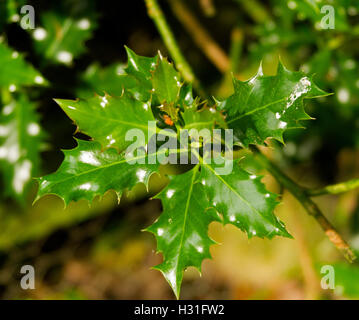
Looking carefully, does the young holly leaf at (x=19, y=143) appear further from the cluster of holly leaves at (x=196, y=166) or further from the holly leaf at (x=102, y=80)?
the cluster of holly leaves at (x=196, y=166)

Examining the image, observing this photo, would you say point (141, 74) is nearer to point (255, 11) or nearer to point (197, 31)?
point (197, 31)

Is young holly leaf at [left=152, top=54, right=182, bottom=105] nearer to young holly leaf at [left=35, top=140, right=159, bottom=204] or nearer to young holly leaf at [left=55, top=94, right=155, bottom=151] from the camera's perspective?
young holly leaf at [left=55, top=94, right=155, bottom=151]

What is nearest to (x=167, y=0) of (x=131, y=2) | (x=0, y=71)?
(x=131, y=2)

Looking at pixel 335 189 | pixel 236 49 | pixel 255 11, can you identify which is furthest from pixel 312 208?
pixel 255 11

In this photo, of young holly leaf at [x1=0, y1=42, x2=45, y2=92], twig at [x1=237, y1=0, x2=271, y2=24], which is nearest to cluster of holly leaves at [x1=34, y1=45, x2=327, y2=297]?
young holly leaf at [x1=0, y1=42, x2=45, y2=92]

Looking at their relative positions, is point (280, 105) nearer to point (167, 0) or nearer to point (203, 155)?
point (203, 155)
